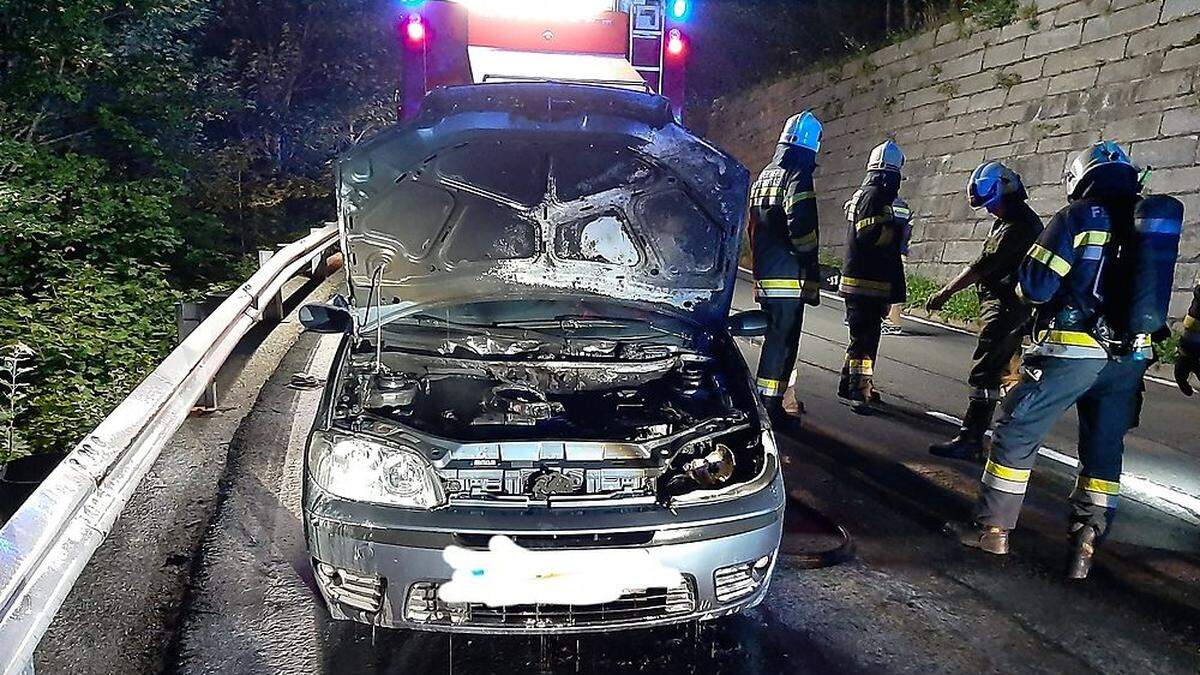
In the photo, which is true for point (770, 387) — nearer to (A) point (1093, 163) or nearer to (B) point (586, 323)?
(B) point (586, 323)

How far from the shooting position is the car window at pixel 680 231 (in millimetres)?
4090

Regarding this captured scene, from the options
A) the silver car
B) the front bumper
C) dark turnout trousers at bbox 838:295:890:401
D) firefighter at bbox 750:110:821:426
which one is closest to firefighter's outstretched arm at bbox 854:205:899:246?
dark turnout trousers at bbox 838:295:890:401

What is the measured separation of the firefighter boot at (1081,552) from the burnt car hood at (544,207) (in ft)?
6.27

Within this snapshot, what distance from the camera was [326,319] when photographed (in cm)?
362

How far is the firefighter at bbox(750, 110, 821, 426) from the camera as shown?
5352mm

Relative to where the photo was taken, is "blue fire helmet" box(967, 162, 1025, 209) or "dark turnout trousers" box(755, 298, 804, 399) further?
"dark turnout trousers" box(755, 298, 804, 399)

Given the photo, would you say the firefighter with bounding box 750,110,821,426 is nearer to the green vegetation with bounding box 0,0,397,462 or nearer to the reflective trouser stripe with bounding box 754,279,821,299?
the reflective trouser stripe with bounding box 754,279,821,299

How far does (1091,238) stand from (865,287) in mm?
2476

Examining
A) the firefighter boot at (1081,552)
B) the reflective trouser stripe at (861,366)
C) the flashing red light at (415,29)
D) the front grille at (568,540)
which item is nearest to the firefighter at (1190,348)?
the firefighter boot at (1081,552)

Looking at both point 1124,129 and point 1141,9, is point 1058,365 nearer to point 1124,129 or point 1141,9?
point 1124,129

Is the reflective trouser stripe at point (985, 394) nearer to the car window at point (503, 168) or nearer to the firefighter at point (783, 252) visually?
the firefighter at point (783, 252)

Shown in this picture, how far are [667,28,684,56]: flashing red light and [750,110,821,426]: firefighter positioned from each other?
2385mm

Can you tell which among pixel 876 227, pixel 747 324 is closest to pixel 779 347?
pixel 876 227

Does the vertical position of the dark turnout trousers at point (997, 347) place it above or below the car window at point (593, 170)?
below
